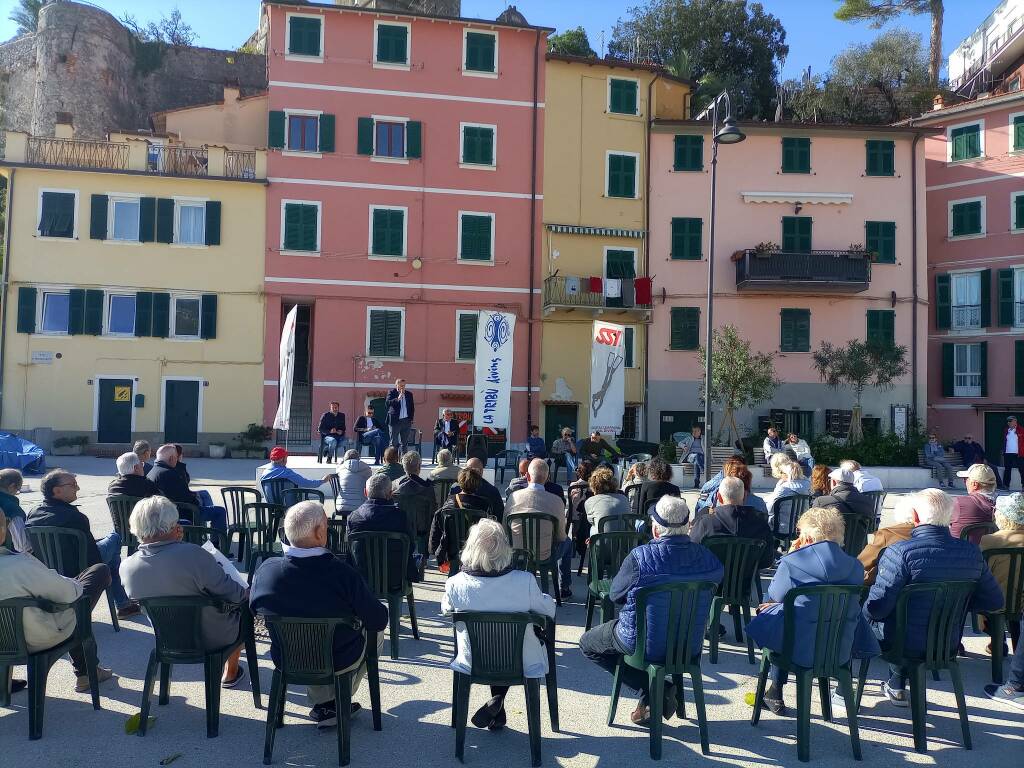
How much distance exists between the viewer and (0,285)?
79.8ft

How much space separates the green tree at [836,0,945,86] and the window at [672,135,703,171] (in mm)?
14529

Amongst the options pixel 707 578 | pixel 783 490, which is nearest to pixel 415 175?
pixel 783 490

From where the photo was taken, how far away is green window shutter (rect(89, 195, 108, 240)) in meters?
24.5

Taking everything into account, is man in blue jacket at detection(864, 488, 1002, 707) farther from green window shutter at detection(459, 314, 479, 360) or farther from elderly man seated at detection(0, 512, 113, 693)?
green window shutter at detection(459, 314, 479, 360)

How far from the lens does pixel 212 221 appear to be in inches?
986

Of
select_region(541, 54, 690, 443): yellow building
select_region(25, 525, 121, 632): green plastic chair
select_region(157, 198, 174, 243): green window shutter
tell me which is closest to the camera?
select_region(25, 525, 121, 632): green plastic chair

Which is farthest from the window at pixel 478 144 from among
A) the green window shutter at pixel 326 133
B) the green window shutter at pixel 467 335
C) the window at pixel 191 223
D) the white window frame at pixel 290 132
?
the window at pixel 191 223

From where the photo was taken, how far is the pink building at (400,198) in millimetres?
25609

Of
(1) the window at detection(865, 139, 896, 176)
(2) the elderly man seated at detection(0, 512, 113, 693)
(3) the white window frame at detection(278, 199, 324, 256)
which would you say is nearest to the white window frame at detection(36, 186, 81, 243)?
(3) the white window frame at detection(278, 199, 324, 256)

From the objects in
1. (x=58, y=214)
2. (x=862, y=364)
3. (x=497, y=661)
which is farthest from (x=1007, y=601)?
(x=58, y=214)

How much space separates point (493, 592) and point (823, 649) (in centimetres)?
180

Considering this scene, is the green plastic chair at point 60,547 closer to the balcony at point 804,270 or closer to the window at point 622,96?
the balcony at point 804,270

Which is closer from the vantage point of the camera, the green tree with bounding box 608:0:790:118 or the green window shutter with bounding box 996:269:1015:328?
the green window shutter with bounding box 996:269:1015:328

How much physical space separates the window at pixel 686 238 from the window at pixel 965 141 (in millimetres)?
9859
